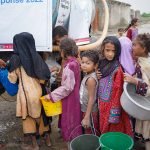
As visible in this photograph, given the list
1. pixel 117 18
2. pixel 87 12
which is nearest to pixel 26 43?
pixel 87 12

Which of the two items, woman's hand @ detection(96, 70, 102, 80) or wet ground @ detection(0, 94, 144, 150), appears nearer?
woman's hand @ detection(96, 70, 102, 80)

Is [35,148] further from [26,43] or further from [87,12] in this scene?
[87,12]

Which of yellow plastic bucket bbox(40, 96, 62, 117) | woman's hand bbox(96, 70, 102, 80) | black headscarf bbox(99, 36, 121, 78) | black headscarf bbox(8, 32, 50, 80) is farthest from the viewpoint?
yellow plastic bucket bbox(40, 96, 62, 117)

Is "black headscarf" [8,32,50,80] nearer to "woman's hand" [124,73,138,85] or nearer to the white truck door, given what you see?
the white truck door

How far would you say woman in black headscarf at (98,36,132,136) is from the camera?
339cm

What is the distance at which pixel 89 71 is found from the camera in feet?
11.7

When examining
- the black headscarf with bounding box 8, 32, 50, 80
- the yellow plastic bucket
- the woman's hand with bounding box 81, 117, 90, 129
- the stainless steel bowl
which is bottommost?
the woman's hand with bounding box 81, 117, 90, 129

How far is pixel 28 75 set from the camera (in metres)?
3.77

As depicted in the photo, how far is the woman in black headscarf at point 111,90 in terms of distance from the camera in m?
3.39

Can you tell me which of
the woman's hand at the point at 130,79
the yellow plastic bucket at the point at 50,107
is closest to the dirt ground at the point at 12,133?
the yellow plastic bucket at the point at 50,107

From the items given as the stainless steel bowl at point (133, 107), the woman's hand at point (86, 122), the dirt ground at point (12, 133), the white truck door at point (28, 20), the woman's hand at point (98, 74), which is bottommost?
the dirt ground at point (12, 133)

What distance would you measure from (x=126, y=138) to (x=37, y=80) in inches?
51.0

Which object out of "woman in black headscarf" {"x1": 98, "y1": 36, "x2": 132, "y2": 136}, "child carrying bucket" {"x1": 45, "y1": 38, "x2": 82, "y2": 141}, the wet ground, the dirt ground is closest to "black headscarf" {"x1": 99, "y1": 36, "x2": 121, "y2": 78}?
"woman in black headscarf" {"x1": 98, "y1": 36, "x2": 132, "y2": 136}

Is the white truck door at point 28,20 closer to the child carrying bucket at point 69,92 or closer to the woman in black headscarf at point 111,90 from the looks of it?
the child carrying bucket at point 69,92
